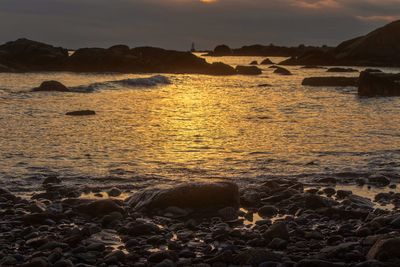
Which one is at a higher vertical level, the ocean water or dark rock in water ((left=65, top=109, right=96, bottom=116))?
dark rock in water ((left=65, top=109, right=96, bottom=116))

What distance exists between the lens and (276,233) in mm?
7500

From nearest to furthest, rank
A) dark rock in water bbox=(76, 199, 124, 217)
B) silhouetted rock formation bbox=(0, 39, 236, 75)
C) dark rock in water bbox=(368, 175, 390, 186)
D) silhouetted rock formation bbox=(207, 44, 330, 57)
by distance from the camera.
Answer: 1. dark rock in water bbox=(76, 199, 124, 217)
2. dark rock in water bbox=(368, 175, 390, 186)
3. silhouetted rock formation bbox=(0, 39, 236, 75)
4. silhouetted rock formation bbox=(207, 44, 330, 57)

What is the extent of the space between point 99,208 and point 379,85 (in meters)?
35.7

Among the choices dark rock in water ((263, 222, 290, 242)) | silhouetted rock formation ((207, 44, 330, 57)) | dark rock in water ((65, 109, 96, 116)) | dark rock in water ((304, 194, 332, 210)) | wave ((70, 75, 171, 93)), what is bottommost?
dark rock in water ((304, 194, 332, 210))

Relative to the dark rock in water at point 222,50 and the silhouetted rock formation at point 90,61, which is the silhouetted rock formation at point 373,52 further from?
the dark rock in water at point 222,50

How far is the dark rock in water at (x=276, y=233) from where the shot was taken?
293 inches

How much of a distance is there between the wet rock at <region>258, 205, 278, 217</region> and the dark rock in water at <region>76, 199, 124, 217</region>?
87.1 inches

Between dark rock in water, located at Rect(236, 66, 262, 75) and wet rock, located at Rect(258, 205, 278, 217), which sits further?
dark rock in water, located at Rect(236, 66, 262, 75)

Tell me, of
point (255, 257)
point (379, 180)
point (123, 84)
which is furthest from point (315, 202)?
point (123, 84)

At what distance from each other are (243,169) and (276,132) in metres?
6.36

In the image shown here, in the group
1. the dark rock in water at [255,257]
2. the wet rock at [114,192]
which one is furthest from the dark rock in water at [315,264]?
the wet rock at [114,192]

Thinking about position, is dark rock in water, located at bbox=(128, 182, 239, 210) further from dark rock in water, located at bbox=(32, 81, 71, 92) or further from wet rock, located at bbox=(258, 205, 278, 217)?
dark rock in water, located at bbox=(32, 81, 71, 92)

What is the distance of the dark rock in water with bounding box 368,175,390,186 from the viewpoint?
1154cm

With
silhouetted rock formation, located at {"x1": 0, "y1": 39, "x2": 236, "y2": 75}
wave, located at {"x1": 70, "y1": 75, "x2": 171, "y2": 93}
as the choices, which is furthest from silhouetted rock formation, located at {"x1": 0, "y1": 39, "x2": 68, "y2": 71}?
wave, located at {"x1": 70, "y1": 75, "x2": 171, "y2": 93}
